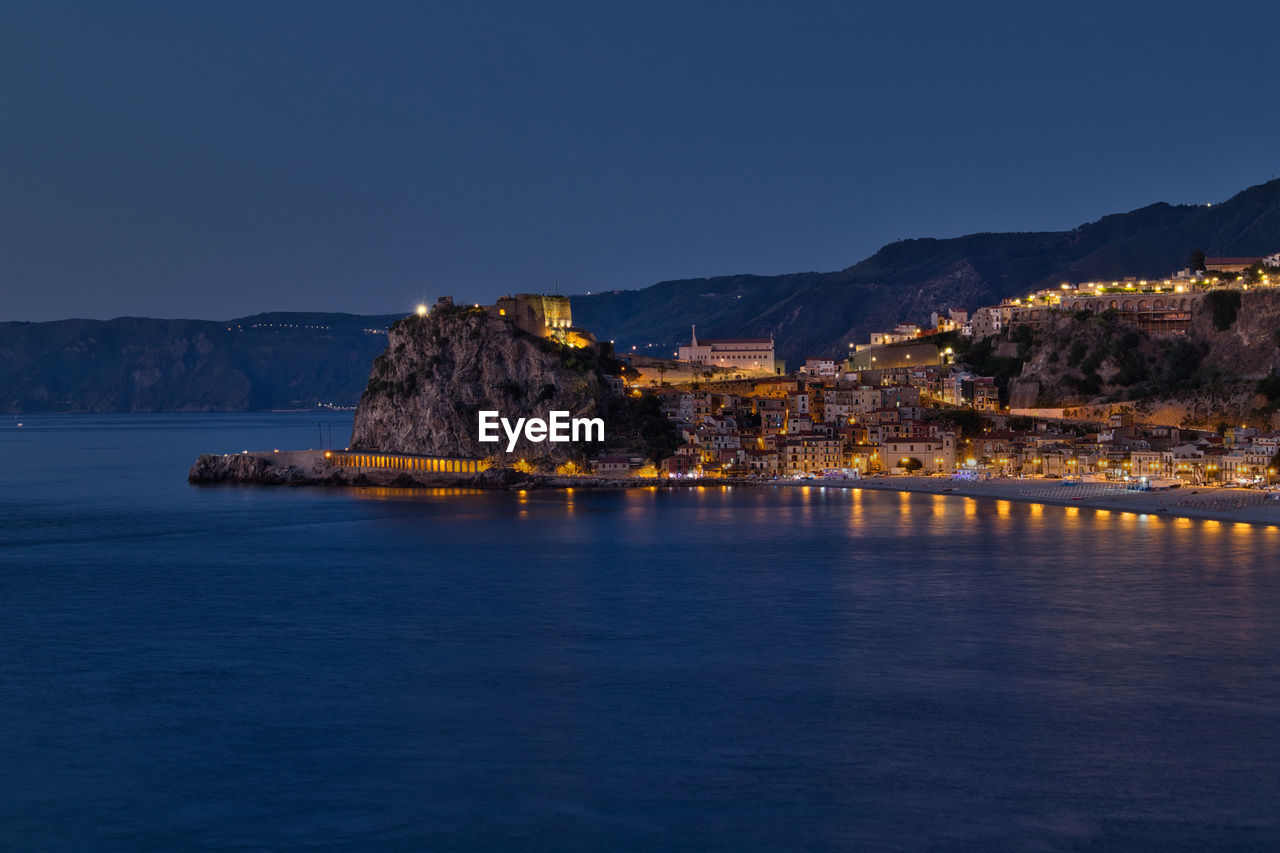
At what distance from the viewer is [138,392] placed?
199375 millimetres

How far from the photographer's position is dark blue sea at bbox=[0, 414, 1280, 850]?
36.8ft

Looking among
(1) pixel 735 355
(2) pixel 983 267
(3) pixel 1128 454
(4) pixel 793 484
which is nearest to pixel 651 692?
(4) pixel 793 484

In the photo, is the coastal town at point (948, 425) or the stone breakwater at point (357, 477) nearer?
the coastal town at point (948, 425)

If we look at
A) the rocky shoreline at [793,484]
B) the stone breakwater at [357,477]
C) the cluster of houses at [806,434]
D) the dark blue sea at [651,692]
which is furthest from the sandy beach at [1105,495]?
the stone breakwater at [357,477]

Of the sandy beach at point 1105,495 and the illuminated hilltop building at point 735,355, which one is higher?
the illuminated hilltop building at point 735,355

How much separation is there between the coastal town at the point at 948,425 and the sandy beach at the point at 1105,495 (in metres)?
1.25

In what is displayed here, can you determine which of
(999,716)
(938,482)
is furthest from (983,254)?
(999,716)

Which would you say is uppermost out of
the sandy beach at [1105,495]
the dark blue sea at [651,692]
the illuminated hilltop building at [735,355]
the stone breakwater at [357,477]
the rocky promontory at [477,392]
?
the illuminated hilltop building at [735,355]

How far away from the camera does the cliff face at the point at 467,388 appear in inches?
1901

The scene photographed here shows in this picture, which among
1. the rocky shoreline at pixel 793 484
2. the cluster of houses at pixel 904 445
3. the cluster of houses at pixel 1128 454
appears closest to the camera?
the rocky shoreline at pixel 793 484

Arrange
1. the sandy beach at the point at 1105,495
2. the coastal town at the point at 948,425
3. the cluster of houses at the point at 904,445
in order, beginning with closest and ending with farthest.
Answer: the sandy beach at the point at 1105,495 → the cluster of houses at the point at 904,445 → the coastal town at the point at 948,425

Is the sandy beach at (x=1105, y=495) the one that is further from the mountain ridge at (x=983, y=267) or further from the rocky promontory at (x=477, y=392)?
the mountain ridge at (x=983, y=267)

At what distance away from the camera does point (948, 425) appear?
154 ft

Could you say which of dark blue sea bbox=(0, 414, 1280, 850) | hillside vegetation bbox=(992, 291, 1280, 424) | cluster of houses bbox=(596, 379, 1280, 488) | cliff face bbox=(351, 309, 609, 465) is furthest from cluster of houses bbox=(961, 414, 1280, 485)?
cliff face bbox=(351, 309, 609, 465)
